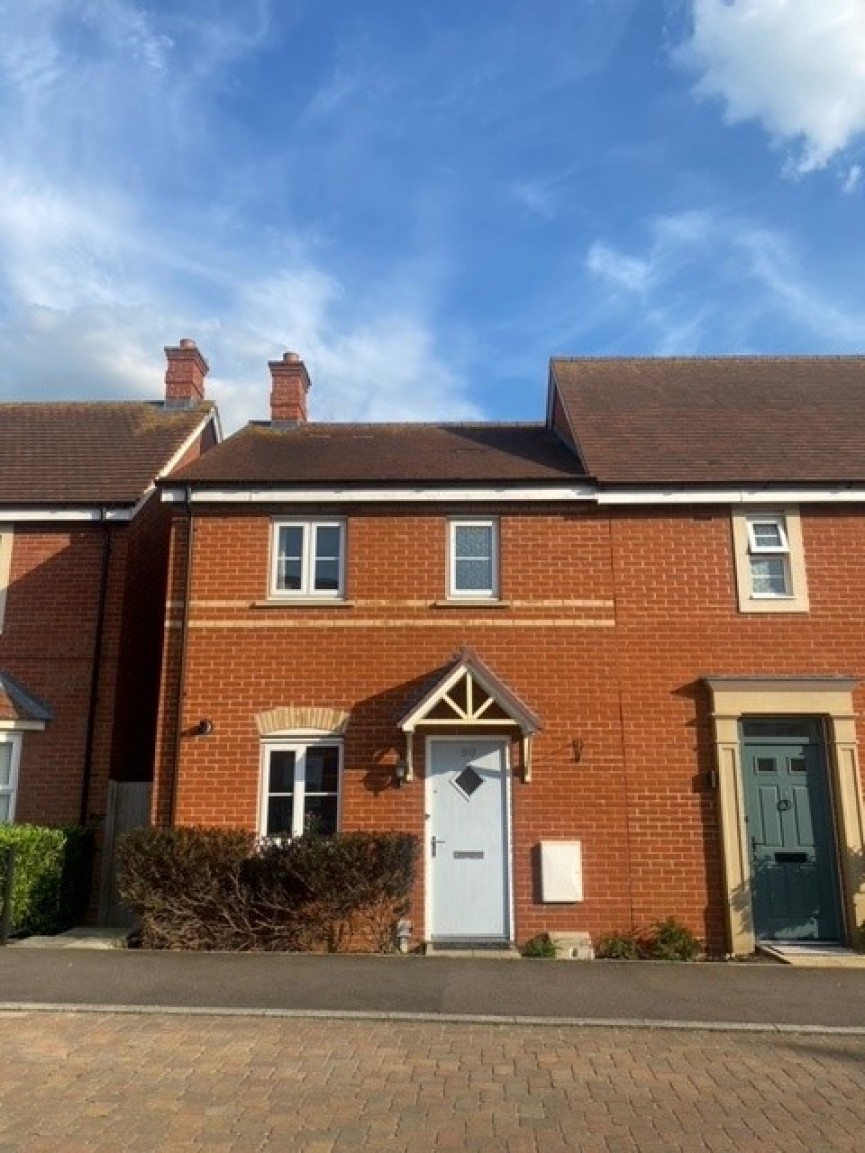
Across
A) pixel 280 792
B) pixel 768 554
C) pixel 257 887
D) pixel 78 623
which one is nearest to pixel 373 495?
pixel 280 792

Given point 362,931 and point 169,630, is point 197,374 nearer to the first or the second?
point 169,630

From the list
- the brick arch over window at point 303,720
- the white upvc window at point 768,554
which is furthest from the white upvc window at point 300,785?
the white upvc window at point 768,554

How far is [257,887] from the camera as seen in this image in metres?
9.52

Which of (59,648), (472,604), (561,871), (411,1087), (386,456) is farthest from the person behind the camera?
(386,456)

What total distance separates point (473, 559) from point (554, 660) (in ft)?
5.39

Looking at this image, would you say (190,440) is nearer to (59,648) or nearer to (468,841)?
(59,648)

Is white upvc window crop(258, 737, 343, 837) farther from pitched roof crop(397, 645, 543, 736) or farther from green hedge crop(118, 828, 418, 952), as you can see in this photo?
pitched roof crop(397, 645, 543, 736)

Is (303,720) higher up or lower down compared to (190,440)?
lower down

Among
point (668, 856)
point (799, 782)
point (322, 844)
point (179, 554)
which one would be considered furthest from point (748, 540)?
point (179, 554)

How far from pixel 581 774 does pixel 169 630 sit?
17.4ft

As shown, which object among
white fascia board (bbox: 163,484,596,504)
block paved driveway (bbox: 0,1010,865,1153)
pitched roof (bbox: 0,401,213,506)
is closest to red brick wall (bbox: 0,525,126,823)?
pitched roof (bbox: 0,401,213,506)

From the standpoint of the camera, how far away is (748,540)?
1109 cm

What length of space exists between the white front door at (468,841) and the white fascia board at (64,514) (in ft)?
17.6

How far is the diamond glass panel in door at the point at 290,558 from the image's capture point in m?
11.3
